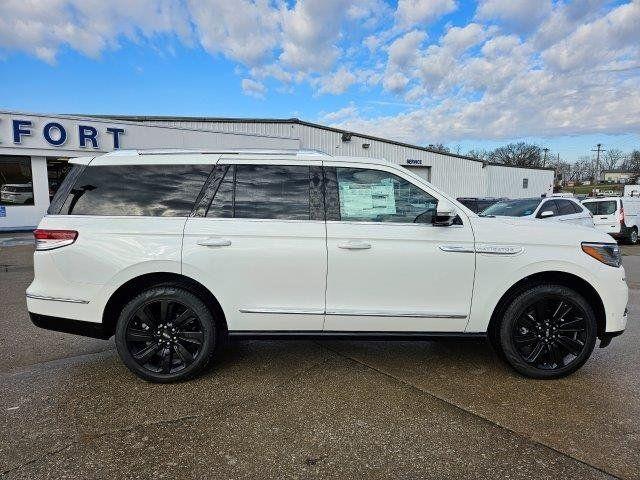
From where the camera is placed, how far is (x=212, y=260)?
3.51 meters

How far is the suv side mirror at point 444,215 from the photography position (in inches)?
137

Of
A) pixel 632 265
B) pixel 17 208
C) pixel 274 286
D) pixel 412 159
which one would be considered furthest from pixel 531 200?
pixel 412 159

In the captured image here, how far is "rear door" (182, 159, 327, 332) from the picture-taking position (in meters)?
3.51

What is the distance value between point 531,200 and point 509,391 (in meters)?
9.21

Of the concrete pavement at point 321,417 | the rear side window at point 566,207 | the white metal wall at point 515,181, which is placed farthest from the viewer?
the white metal wall at point 515,181

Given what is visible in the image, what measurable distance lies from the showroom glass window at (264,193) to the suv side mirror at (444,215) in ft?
3.43

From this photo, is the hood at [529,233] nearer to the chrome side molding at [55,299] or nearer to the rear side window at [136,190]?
the rear side window at [136,190]

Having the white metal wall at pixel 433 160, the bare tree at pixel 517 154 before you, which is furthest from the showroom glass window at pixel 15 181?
the bare tree at pixel 517 154

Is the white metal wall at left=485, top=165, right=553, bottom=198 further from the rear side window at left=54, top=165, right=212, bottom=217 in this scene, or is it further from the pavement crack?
the rear side window at left=54, top=165, right=212, bottom=217

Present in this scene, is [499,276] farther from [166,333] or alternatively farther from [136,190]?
[136,190]

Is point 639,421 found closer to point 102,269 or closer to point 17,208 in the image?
point 102,269

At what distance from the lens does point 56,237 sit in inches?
138

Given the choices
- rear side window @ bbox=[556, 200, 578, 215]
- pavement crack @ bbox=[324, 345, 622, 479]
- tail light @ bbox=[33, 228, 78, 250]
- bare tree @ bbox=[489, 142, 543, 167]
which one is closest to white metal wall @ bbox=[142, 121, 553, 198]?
rear side window @ bbox=[556, 200, 578, 215]

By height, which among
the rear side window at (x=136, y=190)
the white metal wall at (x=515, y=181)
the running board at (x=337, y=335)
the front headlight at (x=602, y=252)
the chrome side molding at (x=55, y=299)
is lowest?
the running board at (x=337, y=335)
